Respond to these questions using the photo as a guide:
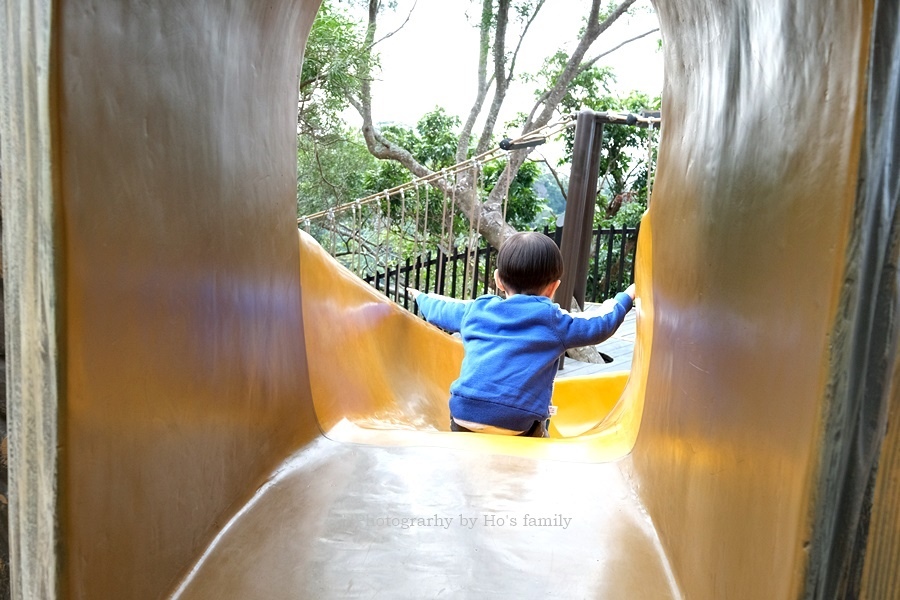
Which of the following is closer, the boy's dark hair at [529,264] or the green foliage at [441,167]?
the boy's dark hair at [529,264]

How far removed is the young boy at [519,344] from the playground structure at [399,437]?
1.00 feet

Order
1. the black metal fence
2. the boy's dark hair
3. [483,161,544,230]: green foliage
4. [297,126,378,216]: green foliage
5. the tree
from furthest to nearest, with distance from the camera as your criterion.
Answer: [483,161,544,230]: green foliage
the tree
[297,126,378,216]: green foliage
the black metal fence
the boy's dark hair

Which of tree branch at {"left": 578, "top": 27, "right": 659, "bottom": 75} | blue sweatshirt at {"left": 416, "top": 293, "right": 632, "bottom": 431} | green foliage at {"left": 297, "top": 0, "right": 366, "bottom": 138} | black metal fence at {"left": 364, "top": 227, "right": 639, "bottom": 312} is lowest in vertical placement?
black metal fence at {"left": 364, "top": 227, "right": 639, "bottom": 312}

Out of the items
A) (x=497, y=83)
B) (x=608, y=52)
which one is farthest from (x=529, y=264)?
(x=608, y=52)

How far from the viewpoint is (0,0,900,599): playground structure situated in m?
0.45

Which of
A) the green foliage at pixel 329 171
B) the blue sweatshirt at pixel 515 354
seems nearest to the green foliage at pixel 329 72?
the green foliage at pixel 329 171

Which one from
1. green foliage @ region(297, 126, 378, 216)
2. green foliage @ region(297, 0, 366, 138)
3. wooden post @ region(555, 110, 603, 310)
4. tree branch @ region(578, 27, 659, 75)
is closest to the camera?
wooden post @ region(555, 110, 603, 310)

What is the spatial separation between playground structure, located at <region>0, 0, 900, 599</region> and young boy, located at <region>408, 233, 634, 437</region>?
1.00 ft

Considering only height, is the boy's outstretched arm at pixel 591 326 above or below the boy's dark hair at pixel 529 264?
below

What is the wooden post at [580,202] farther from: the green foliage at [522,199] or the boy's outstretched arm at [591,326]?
the green foliage at [522,199]

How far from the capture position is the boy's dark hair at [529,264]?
→ 172cm

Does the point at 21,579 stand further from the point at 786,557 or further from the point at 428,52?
the point at 428,52

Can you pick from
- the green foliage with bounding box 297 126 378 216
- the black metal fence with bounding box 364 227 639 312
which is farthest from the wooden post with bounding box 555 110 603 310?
the green foliage with bounding box 297 126 378 216

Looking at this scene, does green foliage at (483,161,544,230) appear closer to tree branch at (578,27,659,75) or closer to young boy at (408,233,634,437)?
tree branch at (578,27,659,75)
